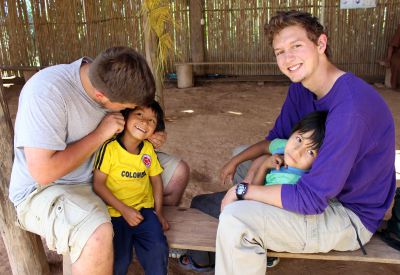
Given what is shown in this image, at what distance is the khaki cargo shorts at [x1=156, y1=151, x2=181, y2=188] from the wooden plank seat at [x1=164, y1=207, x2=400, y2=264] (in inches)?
6.9

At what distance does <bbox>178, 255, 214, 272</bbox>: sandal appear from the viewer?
241cm

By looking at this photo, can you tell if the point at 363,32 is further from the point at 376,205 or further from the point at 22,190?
the point at 22,190

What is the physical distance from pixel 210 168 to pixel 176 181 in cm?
149

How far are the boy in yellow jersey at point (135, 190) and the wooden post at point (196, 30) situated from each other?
19.5 feet

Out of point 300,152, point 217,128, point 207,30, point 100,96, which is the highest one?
point 207,30

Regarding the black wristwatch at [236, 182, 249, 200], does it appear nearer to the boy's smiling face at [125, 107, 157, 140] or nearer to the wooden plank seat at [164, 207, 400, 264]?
the wooden plank seat at [164, 207, 400, 264]

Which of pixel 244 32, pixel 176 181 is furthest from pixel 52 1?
pixel 176 181

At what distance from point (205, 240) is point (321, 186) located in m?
0.66

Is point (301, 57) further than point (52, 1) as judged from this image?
No

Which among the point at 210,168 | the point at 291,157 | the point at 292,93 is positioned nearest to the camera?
the point at 291,157

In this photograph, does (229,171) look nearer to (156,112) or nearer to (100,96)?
(156,112)

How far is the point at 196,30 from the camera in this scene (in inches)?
311

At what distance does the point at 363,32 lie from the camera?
24.4 ft

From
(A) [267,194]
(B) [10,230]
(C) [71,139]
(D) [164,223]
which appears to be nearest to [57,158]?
(C) [71,139]
